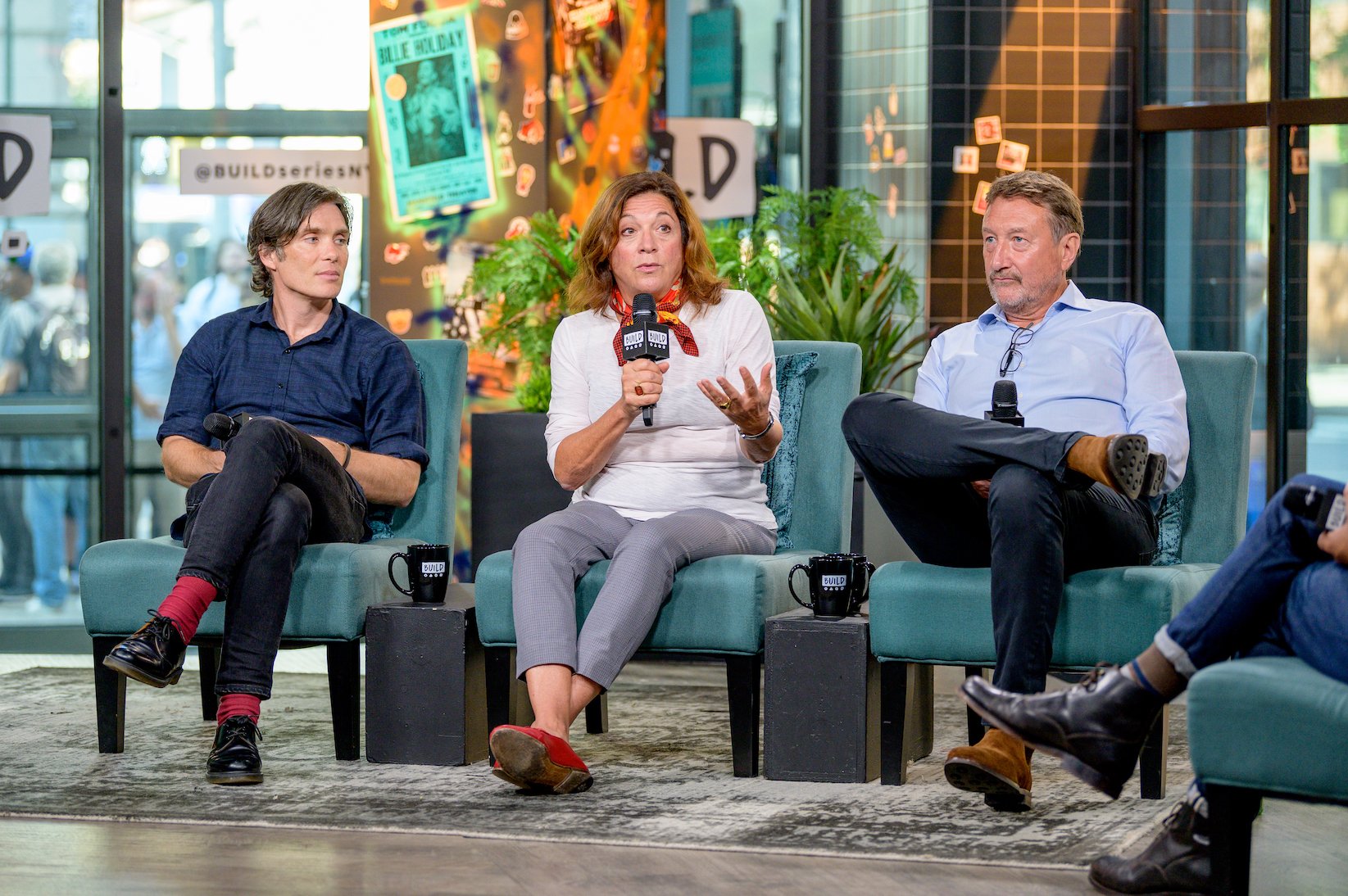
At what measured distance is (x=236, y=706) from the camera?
3172mm

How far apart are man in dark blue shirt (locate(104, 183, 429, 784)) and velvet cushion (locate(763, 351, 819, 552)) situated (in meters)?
0.78

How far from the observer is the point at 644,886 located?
246 centimetres

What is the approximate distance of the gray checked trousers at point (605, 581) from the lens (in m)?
3.05

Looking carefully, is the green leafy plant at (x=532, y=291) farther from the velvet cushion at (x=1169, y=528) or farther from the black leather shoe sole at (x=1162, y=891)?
the black leather shoe sole at (x=1162, y=891)

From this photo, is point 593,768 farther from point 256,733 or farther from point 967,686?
point 967,686

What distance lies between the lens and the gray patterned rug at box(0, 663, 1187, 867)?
2.72 meters

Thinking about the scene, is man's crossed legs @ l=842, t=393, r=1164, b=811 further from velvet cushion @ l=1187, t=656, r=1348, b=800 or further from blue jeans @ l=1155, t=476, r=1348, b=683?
velvet cushion @ l=1187, t=656, r=1348, b=800

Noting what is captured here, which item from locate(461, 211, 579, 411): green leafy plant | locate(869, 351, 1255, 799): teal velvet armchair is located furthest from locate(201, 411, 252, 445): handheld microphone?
locate(869, 351, 1255, 799): teal velvet armchair

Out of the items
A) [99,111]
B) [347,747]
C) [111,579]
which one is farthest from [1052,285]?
[99,111]

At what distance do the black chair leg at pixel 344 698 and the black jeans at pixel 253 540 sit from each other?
0.15 metres

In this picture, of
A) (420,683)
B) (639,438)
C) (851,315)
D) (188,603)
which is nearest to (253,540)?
(188,603)

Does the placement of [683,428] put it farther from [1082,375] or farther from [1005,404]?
[1082,375]

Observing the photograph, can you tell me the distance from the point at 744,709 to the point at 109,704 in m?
1.36

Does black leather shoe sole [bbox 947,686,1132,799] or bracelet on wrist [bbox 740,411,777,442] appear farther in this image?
bracelet on wrist [bbox 740,411,777,442]
